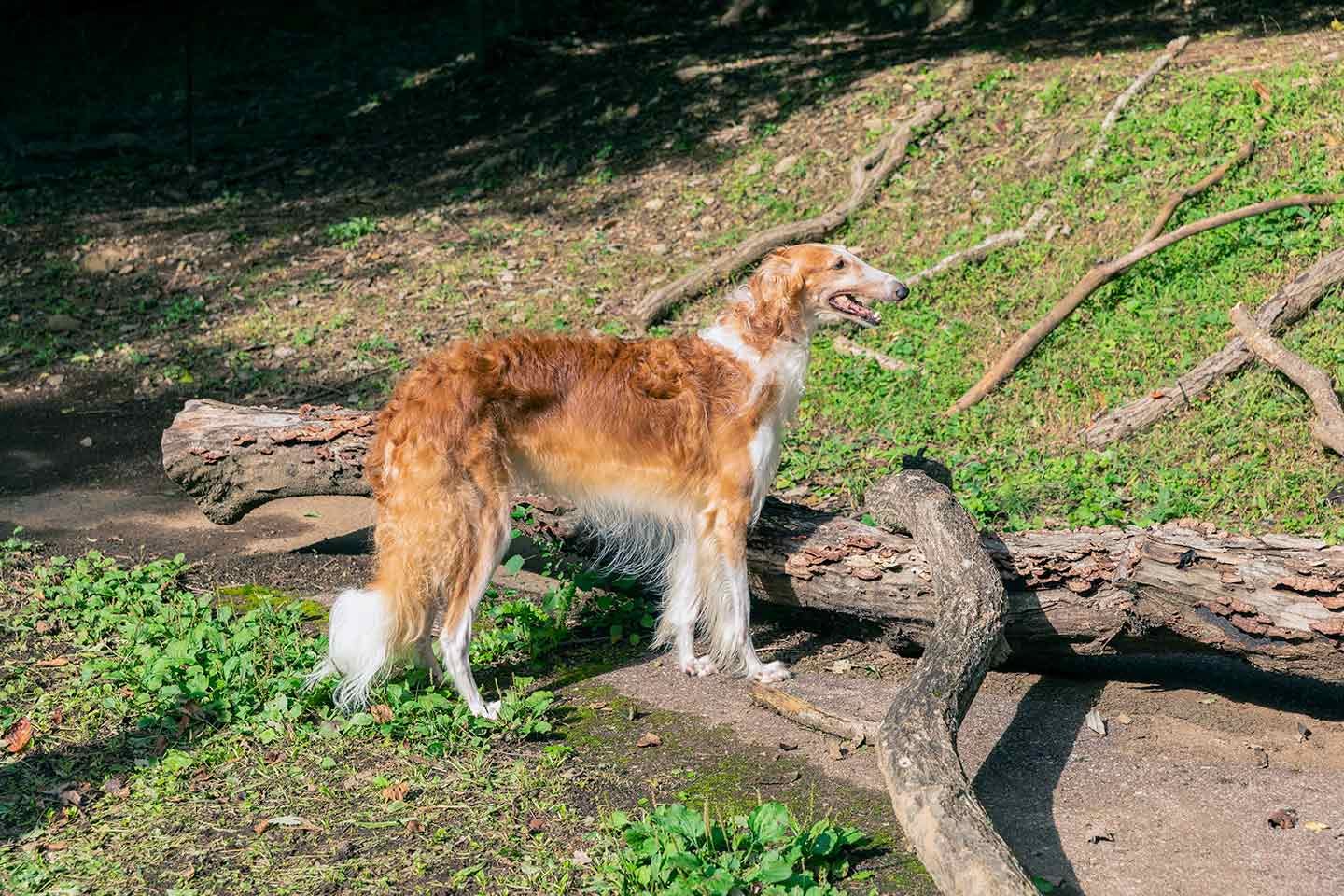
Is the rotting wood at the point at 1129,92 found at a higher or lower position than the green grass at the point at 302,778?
higher

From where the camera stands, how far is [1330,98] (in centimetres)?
1088

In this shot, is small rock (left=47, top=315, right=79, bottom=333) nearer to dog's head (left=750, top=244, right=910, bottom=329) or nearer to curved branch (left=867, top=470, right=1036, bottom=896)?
dog's head (left=750, top=244, right=910, bottom=329)

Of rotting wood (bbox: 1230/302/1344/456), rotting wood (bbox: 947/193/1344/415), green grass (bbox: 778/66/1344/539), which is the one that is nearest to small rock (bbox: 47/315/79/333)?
green grass (bbox: 778/66/1344/539)

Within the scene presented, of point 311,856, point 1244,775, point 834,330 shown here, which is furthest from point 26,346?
point 1244,775

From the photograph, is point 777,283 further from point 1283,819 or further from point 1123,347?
point 1123,347

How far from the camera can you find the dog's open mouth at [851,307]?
6.10m

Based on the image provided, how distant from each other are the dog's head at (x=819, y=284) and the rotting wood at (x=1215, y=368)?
292 cm

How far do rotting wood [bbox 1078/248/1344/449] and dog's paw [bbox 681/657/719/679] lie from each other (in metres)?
3.45

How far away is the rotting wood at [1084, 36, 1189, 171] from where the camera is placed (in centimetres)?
1109

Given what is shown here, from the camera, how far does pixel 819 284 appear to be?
6070 mm

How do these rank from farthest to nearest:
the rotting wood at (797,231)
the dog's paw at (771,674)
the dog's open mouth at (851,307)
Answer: the rotting wood at (797,231) < the dog's open mouth at (851,307) < the dog's paw at (771,674)

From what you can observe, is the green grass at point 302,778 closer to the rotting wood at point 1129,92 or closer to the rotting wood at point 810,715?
the rotting wood at point 810,715

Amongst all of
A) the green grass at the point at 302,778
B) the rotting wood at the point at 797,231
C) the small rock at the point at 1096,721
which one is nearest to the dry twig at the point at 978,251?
the rotting wood at the point at 797,231

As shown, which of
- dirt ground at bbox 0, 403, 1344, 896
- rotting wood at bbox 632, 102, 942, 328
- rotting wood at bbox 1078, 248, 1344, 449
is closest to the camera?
dirt ground at bbox 0, 403, 1344, 896
